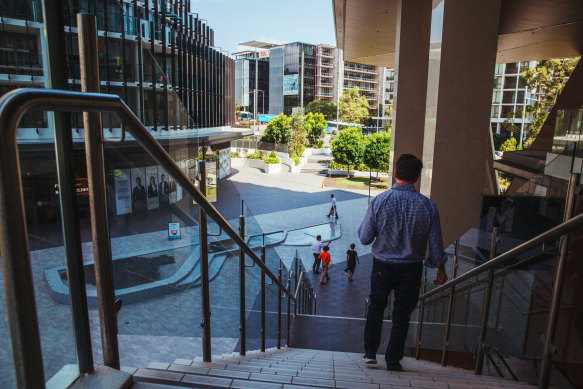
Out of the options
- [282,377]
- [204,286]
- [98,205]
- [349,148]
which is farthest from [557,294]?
[349,148]

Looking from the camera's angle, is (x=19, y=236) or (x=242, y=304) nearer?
(x=19, y=236)

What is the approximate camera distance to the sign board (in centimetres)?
240

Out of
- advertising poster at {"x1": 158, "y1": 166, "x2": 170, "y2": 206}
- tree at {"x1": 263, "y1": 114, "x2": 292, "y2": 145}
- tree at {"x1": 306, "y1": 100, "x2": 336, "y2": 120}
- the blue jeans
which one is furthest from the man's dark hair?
tree at {"x1": 306, "y1": 100, "x2": 336, "y2": 120}

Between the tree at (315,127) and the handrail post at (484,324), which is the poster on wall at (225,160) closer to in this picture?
the tree at (315,127)

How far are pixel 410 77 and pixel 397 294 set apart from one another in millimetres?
10273

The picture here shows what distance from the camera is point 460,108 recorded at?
315 inches

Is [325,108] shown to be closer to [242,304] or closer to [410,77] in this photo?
[410,77]

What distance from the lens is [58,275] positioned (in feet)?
4.50

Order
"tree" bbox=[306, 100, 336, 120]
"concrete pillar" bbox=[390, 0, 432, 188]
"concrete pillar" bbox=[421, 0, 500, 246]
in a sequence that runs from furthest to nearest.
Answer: "tree" bbox=[306, 100, 336, 120]
"concrete pillar" bbox=[390, 0, 432, 188]
"concrete pillar" bbox=[421, 0, 500, 246]

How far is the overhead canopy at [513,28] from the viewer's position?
502 inches

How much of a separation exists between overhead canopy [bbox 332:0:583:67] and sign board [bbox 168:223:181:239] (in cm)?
777

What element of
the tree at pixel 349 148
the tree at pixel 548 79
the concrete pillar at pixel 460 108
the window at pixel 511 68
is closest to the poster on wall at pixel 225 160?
the tree at pixel 349 148

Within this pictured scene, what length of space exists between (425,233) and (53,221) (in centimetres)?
255

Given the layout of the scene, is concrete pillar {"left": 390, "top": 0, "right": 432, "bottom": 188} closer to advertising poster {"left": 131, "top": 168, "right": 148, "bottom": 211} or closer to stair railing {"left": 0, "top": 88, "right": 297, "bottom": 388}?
advertising poster {"left": 131, "top": 168, "right": 148, "bottom": 211}
